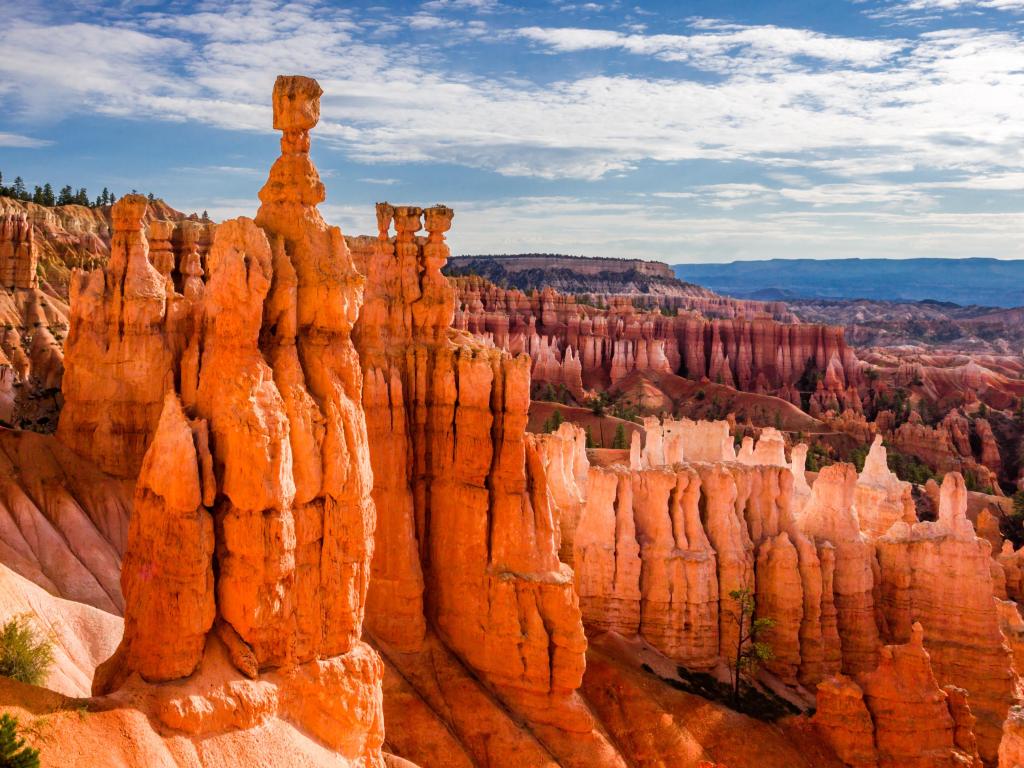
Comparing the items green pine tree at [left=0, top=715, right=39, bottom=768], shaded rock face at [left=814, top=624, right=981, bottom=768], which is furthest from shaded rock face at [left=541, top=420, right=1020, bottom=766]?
green pine tree at [left=0, top=715, right=39, bottom=768]

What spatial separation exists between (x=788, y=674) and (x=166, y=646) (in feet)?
76.8

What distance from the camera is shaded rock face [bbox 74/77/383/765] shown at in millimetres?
12984

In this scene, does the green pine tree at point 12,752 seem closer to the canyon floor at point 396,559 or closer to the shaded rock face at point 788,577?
the canyon floor at point 396,559

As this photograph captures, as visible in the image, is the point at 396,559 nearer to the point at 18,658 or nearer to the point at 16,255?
the point at 18,658

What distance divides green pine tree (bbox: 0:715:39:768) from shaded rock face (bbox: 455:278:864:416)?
297 ft

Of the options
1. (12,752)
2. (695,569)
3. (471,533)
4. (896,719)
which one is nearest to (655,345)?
(695,569)

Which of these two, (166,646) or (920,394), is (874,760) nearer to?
(166,646)

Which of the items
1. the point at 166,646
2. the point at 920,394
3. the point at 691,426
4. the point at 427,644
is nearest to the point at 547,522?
the point at 427,644

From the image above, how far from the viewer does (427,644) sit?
22172mm

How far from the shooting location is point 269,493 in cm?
1330

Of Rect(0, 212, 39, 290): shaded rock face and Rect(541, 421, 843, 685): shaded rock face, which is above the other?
Rect(0, 212, 39, 290): shaded rock face

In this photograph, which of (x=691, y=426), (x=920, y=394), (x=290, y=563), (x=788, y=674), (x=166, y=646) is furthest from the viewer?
(x=920, y=394)

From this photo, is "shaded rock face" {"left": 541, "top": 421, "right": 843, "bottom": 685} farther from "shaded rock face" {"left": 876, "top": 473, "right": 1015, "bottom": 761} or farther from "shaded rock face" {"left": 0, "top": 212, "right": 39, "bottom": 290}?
"shaded rock face" {"left": 0, "top": 212, "right": 39, "bottom": 290}

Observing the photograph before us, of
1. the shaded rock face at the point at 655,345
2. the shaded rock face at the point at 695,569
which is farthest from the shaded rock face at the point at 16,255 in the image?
the shaded rock face at the point at 695,569
